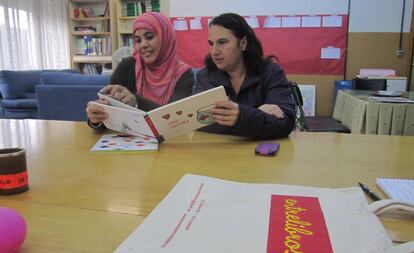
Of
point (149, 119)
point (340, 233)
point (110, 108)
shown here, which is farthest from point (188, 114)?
point (340, 233)

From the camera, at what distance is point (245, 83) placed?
4.83 ft

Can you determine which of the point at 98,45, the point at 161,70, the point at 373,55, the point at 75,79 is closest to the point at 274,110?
the point at 161,70

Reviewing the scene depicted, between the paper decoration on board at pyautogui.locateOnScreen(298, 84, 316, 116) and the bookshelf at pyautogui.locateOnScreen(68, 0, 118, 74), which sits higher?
the bookshelf at pyautogui.locateOnScreen(68, 0, 118, 74)

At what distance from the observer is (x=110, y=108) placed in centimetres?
113

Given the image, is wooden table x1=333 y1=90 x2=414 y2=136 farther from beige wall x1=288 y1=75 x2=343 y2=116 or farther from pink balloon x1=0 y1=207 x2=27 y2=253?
pink balloon x1=0 y1=207 x2=27 y2=253

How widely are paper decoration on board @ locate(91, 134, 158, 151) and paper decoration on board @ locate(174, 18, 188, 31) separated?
434 centimetres

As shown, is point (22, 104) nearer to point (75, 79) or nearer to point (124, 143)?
point (75, 79)

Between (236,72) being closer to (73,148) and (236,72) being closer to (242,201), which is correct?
(73,148)

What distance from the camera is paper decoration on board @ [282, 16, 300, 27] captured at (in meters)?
4.85

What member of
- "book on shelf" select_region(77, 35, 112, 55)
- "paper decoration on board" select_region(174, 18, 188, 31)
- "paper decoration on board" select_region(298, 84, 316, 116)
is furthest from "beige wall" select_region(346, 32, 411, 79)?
"book on shelf" select_region(77, 35, 112, 55)

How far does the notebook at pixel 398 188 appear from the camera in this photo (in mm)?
644

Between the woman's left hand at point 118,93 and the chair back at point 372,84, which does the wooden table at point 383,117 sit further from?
the woman's left hand at point 118,93

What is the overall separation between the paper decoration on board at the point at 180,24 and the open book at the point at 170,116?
4362 mm

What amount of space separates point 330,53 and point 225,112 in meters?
4.19
